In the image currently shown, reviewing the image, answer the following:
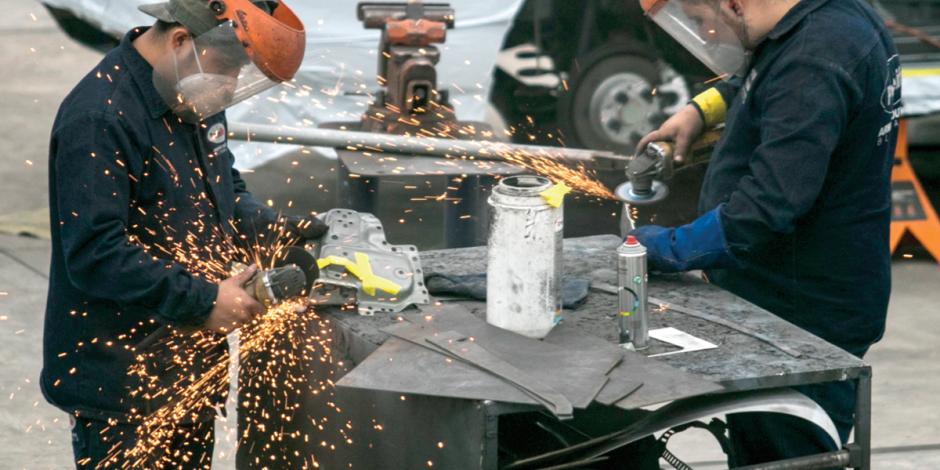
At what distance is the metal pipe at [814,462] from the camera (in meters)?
3.09

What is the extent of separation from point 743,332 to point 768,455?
392 millimetres

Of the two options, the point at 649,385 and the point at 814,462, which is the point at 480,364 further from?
the point at 814,462

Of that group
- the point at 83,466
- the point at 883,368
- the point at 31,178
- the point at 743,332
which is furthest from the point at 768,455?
the point at 31,178

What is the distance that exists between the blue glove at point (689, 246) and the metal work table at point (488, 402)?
98mm

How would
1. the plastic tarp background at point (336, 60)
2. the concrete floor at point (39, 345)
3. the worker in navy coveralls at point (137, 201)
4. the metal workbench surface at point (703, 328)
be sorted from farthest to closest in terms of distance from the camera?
the plastic tarp background at point (336, 60) < the concrete floor at point (39, 345) < the worker in navy coveralls at point (137, 201) < the metal workbench surface at point (703, 328)

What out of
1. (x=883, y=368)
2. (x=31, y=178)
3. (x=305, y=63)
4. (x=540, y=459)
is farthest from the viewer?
(x=31, y=178)

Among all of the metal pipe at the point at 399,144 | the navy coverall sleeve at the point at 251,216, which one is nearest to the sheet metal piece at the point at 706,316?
the navy coverall sleeve at the point at 251,216

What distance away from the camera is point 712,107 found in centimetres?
394

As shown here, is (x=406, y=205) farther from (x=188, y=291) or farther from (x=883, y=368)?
(x=188, y=291)

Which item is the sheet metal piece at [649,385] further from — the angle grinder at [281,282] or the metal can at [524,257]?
the angle grinder at [281,282]

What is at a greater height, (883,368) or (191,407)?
(191,407)

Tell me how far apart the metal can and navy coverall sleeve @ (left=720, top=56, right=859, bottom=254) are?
513 millimetres

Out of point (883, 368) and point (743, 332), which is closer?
point (743, 332)

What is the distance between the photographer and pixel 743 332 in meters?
3.21
